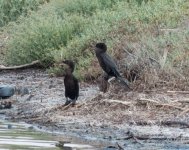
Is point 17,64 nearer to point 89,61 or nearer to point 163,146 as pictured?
point 89,61

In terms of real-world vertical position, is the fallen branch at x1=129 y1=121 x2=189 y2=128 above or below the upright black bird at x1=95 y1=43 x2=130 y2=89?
below

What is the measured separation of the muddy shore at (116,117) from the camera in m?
9.94

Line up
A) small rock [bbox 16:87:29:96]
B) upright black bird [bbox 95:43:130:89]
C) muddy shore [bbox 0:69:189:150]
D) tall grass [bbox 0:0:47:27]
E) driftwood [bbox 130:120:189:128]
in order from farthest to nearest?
tall grass [bbox 0:0:47:27], small rock [bbox 16:87:29:96], upright black bird [bbox 95:43:130:89], driftwood [bbox 130:120:189:128], muddy shore [bbox 0:69:189:150]

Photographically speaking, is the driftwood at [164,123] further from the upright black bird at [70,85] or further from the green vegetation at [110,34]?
the green vegetation at [110,34]

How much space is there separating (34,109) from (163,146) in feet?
13.4

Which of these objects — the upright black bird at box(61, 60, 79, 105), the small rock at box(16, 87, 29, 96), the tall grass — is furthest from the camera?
the tall grass

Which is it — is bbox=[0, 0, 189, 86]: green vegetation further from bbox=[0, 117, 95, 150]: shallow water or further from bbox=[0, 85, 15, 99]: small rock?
bbox=[0, 117, 95, 150]: shallow water

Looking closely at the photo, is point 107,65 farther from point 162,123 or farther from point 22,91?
point 22,91

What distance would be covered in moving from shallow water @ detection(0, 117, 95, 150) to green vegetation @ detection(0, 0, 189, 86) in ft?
9.88

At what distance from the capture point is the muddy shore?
9.94 m

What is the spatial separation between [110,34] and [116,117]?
461 centimetres

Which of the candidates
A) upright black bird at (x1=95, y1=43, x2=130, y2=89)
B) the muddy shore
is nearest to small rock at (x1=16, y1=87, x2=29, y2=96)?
the muddy shore

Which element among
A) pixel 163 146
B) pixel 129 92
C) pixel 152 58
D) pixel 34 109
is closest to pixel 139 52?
pixel 152 58

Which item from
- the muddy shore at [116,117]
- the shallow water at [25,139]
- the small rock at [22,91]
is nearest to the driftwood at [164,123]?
the muddy shore at [116,117]
